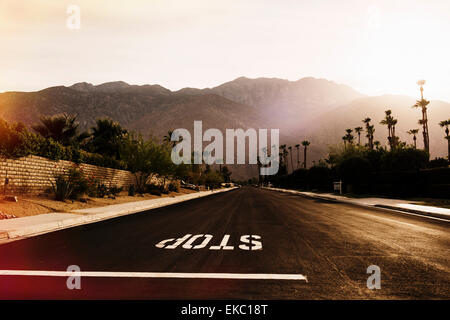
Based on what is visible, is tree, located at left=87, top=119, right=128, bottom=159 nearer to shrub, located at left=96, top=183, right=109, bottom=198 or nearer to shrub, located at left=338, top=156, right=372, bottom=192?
shrub, located at left=96, top=183, right=109, bottom=198

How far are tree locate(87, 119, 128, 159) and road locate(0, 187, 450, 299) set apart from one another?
39.0m

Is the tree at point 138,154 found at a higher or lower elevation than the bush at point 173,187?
higher

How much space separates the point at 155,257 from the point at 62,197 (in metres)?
15.6

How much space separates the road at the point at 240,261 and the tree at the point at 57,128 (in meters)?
30.8

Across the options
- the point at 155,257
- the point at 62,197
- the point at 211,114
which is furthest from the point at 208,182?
the point at 211,114

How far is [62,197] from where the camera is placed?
20047 millimetres

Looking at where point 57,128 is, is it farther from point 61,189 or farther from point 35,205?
point 35,205

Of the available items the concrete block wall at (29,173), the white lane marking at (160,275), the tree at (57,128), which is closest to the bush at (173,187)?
the tree at (57,128)

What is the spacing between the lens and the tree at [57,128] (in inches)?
1469

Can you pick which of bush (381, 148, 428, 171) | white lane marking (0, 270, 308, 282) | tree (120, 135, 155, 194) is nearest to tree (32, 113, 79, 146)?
tree (120, 135, 155, 194)

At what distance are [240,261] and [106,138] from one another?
155 ft

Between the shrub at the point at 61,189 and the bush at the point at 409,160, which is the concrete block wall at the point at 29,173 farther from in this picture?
the bush at the point at 409,160

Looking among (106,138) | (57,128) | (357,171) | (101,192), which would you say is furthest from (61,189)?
(357,171)

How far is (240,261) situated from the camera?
660 cm
